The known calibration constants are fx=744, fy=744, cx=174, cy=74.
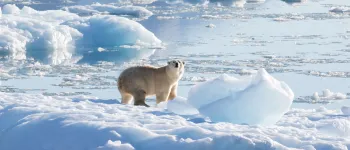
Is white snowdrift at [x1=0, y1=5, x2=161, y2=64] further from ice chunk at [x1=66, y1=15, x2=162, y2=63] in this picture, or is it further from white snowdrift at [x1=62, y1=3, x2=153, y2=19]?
white snowdrift at [x1=62, y1=3, x2=153, y2=19]

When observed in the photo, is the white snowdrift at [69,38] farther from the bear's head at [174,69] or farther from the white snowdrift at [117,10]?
the bear's head at [174,69]

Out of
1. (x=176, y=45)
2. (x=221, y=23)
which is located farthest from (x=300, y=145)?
(x=221, y=23)

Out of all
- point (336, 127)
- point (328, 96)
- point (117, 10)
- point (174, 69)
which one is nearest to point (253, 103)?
point (336, 127)

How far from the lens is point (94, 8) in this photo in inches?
854

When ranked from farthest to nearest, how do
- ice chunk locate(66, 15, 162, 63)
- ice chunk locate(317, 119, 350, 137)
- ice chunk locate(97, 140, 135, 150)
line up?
ice chunk locate(66, 15, 162, 63) → ice chunk locate(317, 119, 350, 137) → ice chunk locate(97, 140, 135, 150)

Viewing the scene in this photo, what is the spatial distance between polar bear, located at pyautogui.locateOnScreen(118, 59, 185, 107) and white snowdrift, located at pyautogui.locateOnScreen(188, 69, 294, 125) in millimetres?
1308

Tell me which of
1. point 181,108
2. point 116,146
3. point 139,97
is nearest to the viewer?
point 116,146

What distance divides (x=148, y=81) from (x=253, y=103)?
5.45ft

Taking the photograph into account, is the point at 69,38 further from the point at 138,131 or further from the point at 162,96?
the point at 138,131

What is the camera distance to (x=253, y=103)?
5.00m

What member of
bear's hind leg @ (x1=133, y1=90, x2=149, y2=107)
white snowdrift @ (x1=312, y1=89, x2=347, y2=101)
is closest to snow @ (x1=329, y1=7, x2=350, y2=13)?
white snowdrift @ (x1=312, y1=89, x2=347, y2=101)

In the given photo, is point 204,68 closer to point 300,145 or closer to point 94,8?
point 300,145

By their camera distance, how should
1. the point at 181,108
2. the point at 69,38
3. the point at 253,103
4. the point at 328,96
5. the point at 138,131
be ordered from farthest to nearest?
the point at 69,38
the point at 328,96
the point at 181,108
the point at 253,103
the point at 138,131

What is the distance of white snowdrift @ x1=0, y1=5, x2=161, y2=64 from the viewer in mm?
13281
